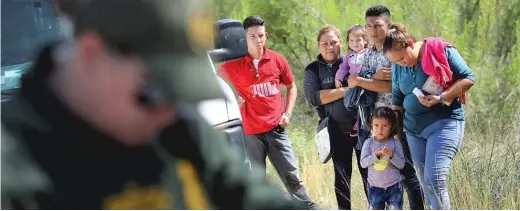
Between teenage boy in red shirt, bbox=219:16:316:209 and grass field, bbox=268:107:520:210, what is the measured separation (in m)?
0.21

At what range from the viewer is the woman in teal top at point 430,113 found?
5.10 m

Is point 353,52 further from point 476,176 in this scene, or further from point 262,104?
point 476,176

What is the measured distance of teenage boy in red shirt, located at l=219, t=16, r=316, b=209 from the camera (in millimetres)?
6168

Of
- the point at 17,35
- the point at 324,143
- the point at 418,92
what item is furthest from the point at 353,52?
the point at 17,35

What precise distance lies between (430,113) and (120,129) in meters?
4.01

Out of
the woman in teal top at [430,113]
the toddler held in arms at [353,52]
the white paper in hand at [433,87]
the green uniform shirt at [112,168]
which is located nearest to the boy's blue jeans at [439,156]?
the woman in teal top at [430,113]

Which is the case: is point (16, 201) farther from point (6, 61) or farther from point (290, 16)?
point (290, 16)

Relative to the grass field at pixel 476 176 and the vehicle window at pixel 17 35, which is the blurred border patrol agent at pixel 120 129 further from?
the grass field at pixel 476 176

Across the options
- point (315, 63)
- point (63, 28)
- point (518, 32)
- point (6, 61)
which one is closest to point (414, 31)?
point (518, 32)

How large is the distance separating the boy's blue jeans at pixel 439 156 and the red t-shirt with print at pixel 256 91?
4.10ft

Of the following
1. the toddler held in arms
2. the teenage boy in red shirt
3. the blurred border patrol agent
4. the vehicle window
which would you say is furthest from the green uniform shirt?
the teenage boy in red shirt

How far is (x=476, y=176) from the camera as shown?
17.8ft

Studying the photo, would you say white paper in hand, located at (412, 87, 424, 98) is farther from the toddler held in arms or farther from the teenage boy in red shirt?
the teenage boy in red shirt

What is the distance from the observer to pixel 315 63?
629cm
